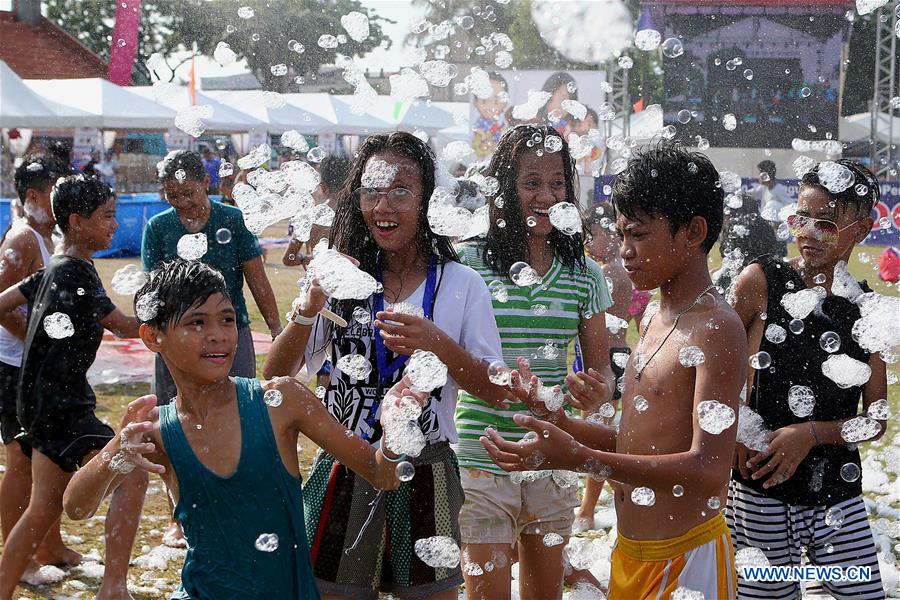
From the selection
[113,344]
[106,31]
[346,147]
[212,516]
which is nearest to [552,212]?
[212,516]

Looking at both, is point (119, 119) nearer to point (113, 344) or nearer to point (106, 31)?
point (113, 344)

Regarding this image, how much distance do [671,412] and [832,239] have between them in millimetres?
921

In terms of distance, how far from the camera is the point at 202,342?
2.27 m

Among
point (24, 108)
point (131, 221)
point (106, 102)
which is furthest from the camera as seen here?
point (106, 102)

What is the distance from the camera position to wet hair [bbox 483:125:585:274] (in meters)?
3.03

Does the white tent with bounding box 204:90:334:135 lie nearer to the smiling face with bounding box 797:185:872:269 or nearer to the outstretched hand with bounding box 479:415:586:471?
the smiling face with bounding box 797:185:872:269

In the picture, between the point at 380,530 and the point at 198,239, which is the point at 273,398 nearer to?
the point at 380,530

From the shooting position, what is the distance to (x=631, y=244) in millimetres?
2311

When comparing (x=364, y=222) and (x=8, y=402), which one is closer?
(x=364, y=222)

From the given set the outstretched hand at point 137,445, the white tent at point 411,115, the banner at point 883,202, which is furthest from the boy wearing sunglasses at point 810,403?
the white tent at point 411,115

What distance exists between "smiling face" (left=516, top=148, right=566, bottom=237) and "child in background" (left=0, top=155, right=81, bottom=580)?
1954mm

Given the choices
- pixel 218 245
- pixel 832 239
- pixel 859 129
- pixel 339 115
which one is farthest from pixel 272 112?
pixel 832 239

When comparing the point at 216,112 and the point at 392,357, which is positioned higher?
the point at 216,112

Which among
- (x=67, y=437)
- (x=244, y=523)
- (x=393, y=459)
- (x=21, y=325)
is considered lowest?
(x=67, y=437)
